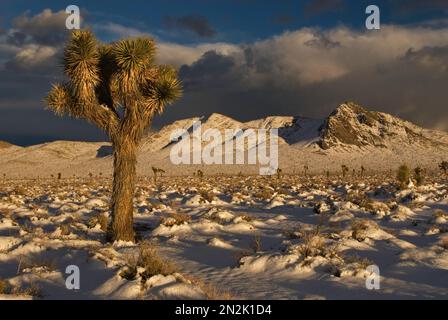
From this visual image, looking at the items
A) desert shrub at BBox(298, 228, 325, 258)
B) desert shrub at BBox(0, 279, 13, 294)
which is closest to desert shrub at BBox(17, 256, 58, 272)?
desert shrub at BBox(0, 279, 13, 294)

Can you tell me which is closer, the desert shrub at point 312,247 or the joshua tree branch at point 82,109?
the desert shrub at point 312,247

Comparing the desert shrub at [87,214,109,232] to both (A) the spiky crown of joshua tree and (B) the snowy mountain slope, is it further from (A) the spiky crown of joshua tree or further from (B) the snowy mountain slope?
(B) the snowy mountain slope

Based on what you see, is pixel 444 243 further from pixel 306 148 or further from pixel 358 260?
pixel 306 148

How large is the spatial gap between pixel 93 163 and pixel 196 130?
3408 cm

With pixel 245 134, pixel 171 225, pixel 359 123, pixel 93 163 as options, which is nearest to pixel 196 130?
pixel 245 134

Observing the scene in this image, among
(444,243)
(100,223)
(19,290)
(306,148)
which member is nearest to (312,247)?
(444,243)

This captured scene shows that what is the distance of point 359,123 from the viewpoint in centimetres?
13650

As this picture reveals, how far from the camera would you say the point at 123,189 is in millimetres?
13250

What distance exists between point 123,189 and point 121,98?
2482 millimetres

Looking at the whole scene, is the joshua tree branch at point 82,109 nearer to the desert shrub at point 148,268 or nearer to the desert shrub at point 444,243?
the desert shrub at point 148,268

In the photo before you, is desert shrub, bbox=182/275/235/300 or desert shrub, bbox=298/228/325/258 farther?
desert shrub, bbox=298/228/325/258

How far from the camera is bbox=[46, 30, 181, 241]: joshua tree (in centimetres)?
1292

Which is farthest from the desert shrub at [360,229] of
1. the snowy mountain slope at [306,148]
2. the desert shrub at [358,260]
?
the snowy mountain slope at [306,148]

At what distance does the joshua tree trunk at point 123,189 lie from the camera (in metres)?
13.1
